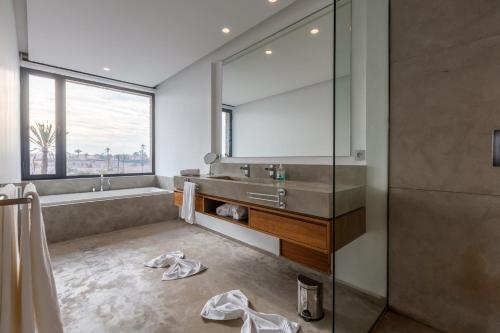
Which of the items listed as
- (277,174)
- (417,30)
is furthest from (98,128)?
(417,30)

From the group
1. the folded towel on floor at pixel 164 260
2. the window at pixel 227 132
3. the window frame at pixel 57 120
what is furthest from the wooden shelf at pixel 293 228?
the window frame at pixel 57 120

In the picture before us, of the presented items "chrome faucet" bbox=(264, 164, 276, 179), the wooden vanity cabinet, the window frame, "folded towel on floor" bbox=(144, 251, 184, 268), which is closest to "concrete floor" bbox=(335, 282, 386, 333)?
the wooden vanity cabinet

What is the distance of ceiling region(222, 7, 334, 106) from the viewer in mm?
2117

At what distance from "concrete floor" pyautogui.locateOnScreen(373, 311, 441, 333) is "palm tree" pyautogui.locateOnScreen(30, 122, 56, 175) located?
4859mm

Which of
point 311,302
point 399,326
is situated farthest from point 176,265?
point 399,326

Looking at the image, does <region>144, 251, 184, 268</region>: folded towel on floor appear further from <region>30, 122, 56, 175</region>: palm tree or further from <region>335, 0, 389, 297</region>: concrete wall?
<region>30, 122, 56, 175</region>: palm tree

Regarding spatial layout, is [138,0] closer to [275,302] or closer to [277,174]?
[277,174]

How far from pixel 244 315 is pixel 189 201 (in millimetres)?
1257

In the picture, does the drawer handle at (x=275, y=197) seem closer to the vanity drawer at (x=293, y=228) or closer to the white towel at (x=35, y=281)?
the vanity drawer at (x=293, y=228)

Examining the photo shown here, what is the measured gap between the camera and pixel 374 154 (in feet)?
5.83

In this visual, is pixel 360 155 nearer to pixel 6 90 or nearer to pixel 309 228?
pixel 309 228

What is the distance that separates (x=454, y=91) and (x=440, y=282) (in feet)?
4.07

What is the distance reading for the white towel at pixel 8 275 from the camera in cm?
77

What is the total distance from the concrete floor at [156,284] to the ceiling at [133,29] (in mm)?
2561
